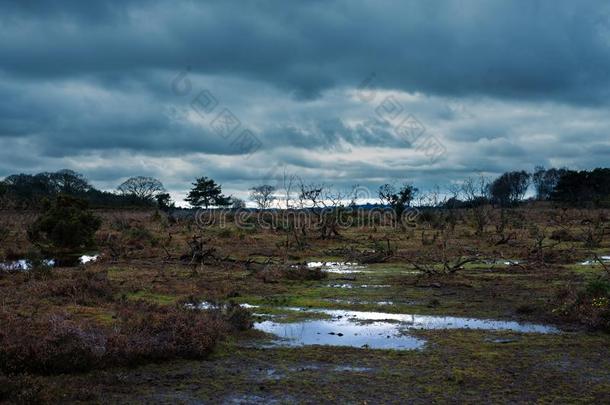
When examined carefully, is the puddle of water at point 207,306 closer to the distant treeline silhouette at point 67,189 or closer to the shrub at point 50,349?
the shrub at point 50,349

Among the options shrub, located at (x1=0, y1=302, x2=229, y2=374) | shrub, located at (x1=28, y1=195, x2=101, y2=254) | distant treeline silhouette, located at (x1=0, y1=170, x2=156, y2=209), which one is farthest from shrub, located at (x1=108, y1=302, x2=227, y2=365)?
distant treeline silhouette, located at (x1=0, y1=170, x2=156, y2=209)

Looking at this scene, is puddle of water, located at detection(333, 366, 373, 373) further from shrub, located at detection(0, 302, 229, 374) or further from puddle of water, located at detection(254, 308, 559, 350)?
shrub, located at detection(0, 302, 229, 374)

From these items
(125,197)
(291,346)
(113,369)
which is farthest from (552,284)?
(125,197)

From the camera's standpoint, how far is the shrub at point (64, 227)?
35.4 meters

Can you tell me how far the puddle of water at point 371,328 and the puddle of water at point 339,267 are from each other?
9764 millimetres

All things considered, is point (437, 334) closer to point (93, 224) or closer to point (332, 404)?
point (332, 404)

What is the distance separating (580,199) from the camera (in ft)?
314

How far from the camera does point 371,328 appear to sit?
14.3 metres

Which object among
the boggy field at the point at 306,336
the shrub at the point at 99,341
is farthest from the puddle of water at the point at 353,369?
the shrub at the point at 99,341

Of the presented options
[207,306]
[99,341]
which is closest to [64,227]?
[207,306]

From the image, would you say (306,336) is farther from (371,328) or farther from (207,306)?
(207,306)

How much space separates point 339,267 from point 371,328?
44.7 feet

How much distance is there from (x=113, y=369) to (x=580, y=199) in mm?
98030

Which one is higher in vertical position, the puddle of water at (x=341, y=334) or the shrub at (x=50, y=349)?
the shrub at (x=50, y=349)
